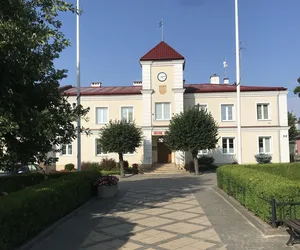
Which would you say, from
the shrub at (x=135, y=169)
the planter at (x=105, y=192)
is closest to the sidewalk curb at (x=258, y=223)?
the planter at (x=105, y=192)

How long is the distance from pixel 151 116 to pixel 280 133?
12216mm

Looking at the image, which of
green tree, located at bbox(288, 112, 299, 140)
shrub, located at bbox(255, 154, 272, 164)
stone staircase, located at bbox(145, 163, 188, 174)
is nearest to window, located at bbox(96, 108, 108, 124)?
stone staircase, located at bbox(145, 163, 188, 174)

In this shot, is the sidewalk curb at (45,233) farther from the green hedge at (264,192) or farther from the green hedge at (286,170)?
the green hedge at (286,170)

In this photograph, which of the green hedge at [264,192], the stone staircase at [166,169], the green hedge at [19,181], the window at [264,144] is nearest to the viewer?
the green hedge at [264,192]

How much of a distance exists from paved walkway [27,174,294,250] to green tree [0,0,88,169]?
7.79 feet

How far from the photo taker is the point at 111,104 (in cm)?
3180

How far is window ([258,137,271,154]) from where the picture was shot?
31.0 metres

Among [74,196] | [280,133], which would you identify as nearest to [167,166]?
[280,133]

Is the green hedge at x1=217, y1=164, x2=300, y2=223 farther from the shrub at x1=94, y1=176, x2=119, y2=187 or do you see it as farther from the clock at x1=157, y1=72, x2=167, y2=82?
the clock at x1=157, y1=72, x2=167, y2=82

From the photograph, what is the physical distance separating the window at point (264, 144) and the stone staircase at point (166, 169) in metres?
7.98

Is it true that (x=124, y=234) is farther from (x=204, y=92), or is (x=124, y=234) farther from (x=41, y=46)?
(x=204, y=92)

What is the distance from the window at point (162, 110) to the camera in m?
30.6

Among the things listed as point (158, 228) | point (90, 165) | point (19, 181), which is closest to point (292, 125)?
point (90, 165)

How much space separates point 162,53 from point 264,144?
42.7 feet
